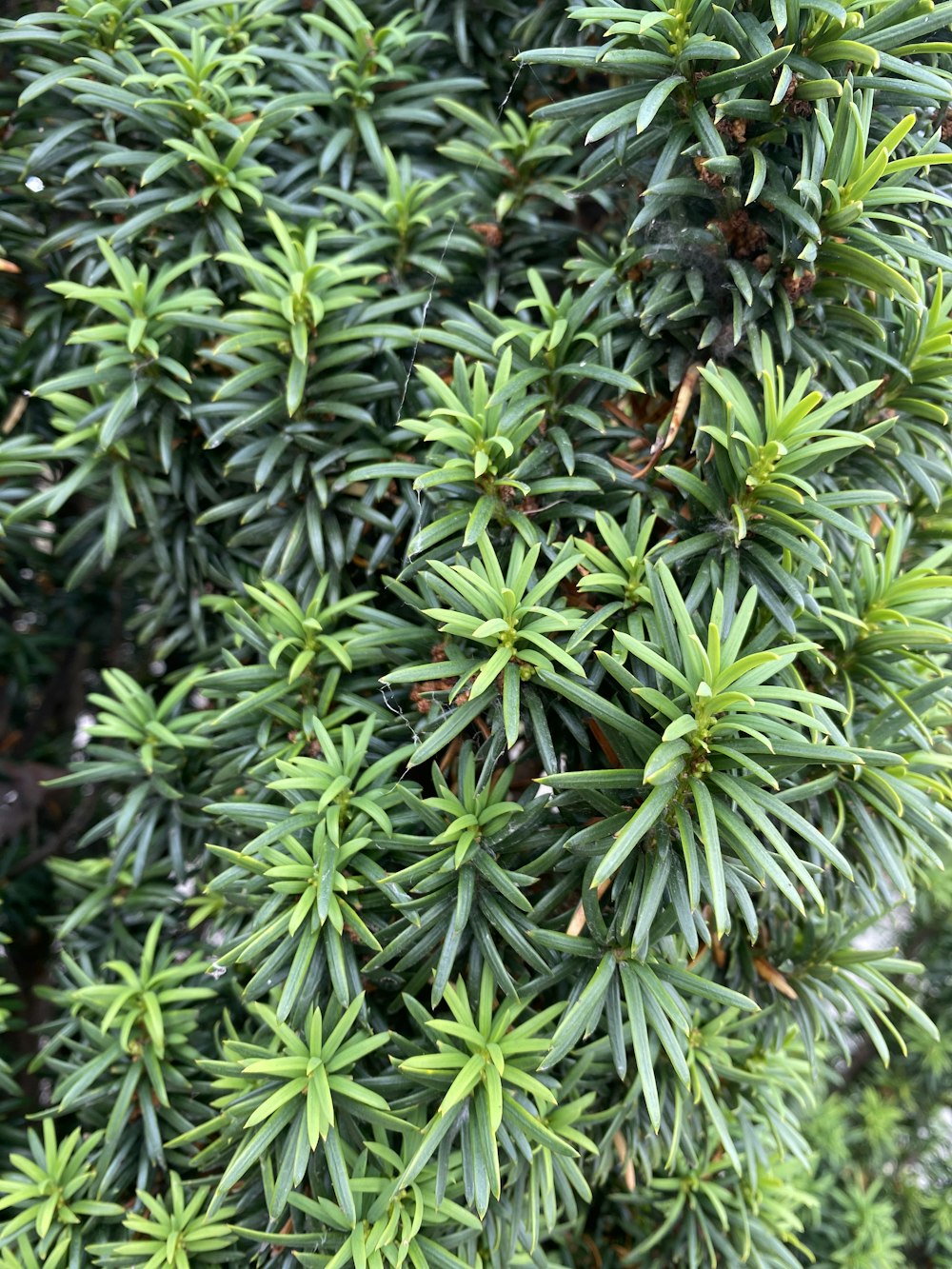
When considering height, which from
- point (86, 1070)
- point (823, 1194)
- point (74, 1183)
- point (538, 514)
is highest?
point (538, 514)

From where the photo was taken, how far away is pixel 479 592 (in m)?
0.89

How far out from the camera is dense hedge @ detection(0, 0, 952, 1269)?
2.91 ft

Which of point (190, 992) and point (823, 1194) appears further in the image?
point (823, 1194)

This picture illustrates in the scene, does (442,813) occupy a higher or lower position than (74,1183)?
higher

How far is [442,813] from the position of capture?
96 cm

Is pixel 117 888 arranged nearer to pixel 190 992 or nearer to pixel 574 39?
pixel 190 992

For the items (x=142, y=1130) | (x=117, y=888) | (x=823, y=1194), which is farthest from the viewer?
(x=823, y=1194)

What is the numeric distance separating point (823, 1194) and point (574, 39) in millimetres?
1946

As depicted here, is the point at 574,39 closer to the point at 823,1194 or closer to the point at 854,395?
the point at 854,395

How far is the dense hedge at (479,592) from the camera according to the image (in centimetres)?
89

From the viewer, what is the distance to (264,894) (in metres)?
1.00

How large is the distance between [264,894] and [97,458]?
23.8 inches

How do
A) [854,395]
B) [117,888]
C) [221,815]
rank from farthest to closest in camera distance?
[117,888] < [221,815] < [854,395]

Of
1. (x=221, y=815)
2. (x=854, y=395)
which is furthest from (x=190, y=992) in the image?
(x=854, y=395)
